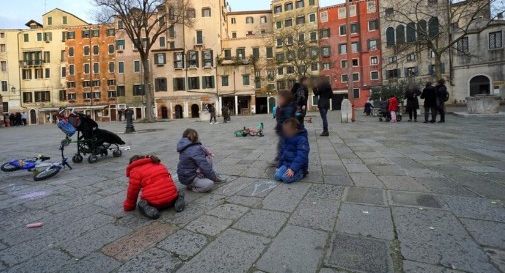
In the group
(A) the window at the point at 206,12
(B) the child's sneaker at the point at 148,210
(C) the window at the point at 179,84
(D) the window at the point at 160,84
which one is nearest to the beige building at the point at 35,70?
(D) the window at the point at 160,84

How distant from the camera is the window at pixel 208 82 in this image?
47281 millimetres

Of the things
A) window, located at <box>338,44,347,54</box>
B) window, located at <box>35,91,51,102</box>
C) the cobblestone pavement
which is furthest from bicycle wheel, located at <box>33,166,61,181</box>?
window, located at <box>35,91,51,102</box>

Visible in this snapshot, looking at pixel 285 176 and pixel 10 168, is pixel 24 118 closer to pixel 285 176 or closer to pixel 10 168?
pixel 10 168

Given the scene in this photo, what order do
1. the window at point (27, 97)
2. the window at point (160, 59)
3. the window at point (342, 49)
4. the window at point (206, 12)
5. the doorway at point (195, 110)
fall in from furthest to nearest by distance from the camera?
the window at point (27, 97)
the window at point (342, 49)
the doorway at point (195, 110)
the window at point (160, 59)
the window at point (206, 12)

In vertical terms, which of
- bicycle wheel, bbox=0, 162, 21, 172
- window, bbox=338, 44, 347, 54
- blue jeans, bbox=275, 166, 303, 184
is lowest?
blue jeans, bbox=275, 166, 303, 184

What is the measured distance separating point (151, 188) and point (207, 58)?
4559cm

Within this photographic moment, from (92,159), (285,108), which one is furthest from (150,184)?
(92,159)

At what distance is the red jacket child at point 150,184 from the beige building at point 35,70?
189 feet

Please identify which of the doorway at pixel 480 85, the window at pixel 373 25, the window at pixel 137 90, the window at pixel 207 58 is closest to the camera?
the doorway at pixel 480 85

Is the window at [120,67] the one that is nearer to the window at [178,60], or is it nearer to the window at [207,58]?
the window at [178,60]

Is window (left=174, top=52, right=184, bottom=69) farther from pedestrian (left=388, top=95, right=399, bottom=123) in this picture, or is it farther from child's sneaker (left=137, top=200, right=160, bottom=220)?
child's sneaker (left=137, top=200, right=160, bottom=220)

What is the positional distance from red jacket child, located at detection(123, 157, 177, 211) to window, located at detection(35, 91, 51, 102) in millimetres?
59607

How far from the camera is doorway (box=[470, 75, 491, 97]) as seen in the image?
3491cm

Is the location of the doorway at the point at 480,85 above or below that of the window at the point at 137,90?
below
